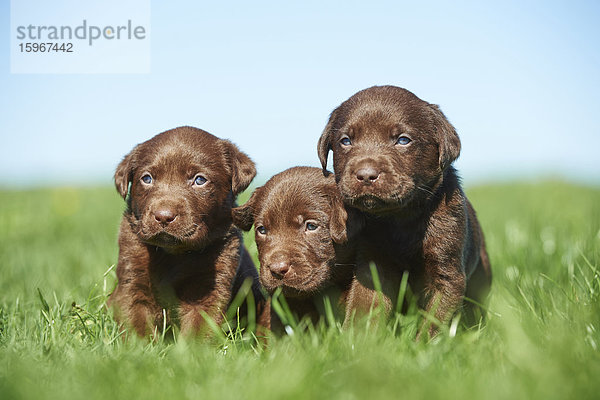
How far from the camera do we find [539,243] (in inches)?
239

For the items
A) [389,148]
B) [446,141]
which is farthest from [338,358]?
[446,141]

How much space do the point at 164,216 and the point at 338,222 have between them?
3.97 feet

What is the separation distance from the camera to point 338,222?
3869 millimetres

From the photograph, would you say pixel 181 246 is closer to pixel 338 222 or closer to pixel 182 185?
pixel 182 185

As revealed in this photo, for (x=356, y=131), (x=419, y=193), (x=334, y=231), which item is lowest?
(x=334, y=231)

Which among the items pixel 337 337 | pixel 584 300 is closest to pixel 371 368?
pixel 337 337

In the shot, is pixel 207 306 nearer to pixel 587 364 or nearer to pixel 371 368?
pixel 371 368

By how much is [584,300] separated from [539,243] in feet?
7.34

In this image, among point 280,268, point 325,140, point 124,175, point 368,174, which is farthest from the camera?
point 124,175

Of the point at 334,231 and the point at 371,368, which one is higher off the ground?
the point at 334,231

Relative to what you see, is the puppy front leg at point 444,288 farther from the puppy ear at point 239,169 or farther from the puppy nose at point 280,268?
the puppy ear at point 239,169

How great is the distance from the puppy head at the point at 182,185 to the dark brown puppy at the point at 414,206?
38.8 inches

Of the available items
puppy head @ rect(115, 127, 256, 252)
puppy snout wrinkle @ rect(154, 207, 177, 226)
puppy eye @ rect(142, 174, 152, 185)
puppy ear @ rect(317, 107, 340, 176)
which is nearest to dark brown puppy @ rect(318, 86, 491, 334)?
puppy ear @ rect(317, 107, 340, 176)

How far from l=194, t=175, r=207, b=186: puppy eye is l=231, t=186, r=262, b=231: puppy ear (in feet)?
1.18
